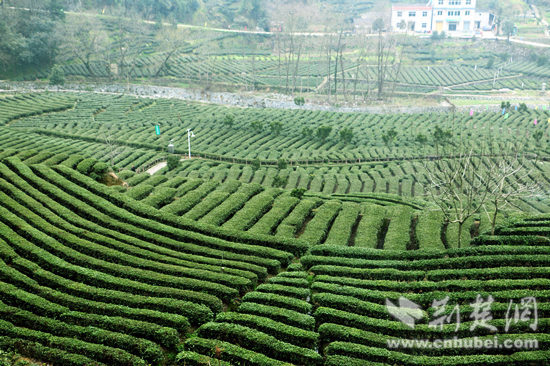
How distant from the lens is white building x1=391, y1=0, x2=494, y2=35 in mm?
127812

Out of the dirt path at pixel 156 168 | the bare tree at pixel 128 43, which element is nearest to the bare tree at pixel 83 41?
the bare tree at pixel 128 43

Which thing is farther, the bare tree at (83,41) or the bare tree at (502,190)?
the bare tree at (83,41)

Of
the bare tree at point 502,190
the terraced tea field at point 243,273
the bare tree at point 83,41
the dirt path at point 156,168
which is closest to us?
the terraced tea field at point 243,273

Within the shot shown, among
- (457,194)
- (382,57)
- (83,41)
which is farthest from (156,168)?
(83,41)

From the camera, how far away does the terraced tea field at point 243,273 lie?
639 inches

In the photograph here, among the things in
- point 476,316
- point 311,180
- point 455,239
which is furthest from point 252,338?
point 311,180

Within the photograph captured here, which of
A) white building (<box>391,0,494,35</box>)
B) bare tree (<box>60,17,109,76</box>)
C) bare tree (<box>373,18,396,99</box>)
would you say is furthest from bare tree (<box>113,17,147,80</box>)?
white building (<box>391,0,494,35</box>)

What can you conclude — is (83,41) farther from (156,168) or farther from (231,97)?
(156,168)

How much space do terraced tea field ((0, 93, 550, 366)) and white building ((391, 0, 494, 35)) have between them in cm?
10467

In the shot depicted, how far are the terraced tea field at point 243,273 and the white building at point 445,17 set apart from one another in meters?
105

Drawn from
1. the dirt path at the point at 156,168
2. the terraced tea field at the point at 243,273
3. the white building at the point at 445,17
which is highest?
the white building at the point at 445,17

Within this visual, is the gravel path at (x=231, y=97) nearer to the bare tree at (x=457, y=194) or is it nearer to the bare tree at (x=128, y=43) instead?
the bare tree at (x=128, y=43)

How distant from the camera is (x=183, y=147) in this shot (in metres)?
54.8

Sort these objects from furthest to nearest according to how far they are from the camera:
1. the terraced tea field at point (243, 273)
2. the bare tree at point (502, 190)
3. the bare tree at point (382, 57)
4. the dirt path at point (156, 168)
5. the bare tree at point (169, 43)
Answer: the bare tree at point (169, 43)
the bare tree at point (382, 57)
the dirt path at point (156, 168)
the bare tree at point (502, 190)
the terraced tea field at point (243, 273)
